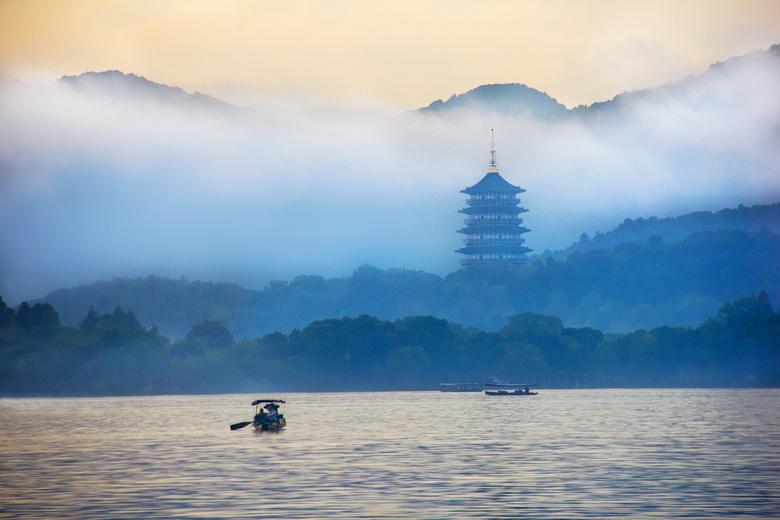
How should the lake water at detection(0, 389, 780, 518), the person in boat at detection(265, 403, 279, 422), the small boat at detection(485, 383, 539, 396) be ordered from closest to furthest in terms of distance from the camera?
1. the lake water at detection(0, 389, 780, 518)
2. the person in boat at detection(265, 403, 279, 422)
3. the small boat at detection(485, 383, 539, 396)

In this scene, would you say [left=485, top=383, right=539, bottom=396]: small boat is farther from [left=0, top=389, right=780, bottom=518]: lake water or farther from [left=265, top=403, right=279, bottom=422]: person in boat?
[left=265, top=403, right=279, bottom=422]: person in boat

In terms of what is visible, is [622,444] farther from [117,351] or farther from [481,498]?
[117,351]

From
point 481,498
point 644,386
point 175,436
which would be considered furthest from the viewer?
point 644,386

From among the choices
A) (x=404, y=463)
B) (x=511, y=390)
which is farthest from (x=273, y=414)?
(x=511, y=390)

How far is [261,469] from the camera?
263 ft

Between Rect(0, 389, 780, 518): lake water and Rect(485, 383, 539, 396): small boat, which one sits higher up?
Rect(485, 383, 539, 396): small boat

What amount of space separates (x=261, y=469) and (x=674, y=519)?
86.9 ft

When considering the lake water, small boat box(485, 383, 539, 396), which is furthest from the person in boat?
small boat box(485, 383, 539, 396)

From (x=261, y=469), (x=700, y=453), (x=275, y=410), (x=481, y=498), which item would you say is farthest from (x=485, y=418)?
(x=481, y=498)

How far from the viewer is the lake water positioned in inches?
2514

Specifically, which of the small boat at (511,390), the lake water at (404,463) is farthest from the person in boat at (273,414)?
the small boat at (511,390)

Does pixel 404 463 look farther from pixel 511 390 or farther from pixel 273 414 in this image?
pixel 511 390

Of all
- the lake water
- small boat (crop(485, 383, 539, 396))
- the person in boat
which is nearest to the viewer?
the lake water

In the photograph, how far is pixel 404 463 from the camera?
81500 millimetres
